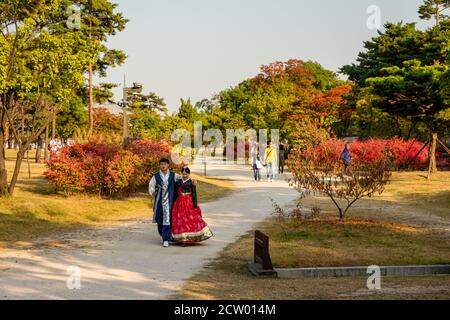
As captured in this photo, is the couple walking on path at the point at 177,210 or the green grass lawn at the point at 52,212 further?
the green grass lawn at the point at 52,212

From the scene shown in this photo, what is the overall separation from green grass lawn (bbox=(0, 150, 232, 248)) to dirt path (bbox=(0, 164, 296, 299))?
1013 mm

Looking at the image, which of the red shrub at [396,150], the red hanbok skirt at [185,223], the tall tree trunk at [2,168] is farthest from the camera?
the red shrub at [396,150]

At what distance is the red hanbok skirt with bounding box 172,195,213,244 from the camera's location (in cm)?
1077

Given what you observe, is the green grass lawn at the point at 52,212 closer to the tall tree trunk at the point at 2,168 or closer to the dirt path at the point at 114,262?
Result: the tall tree trunk at the point at 2,168

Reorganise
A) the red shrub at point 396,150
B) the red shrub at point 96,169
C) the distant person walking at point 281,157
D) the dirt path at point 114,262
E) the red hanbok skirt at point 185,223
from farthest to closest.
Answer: the red shrub at point 396,150, the distant person walking at point 281,157, the red shrub at point 96,169, the red hanbok skirt at point 185,223, the dirt path at point 114,262

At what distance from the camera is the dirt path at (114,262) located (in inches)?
274

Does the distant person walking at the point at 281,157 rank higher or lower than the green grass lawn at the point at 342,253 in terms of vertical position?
higher

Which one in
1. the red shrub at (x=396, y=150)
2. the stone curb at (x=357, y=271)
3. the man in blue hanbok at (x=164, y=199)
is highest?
the red shrub at (x=396, y=150)

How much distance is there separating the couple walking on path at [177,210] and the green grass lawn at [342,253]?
896mm

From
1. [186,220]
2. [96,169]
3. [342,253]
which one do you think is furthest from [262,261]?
[96,169]

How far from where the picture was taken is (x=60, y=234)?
12461mm

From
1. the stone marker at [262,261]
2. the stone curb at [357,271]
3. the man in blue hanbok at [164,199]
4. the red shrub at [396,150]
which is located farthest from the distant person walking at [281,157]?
the stone marker at [262,261]

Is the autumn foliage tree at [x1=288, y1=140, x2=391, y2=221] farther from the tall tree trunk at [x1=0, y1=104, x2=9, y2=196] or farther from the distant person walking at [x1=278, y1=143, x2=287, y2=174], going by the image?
the distant person walking at [x1=278, y1=143, x2=287, y2=174]
